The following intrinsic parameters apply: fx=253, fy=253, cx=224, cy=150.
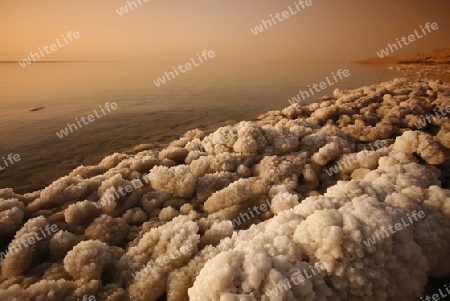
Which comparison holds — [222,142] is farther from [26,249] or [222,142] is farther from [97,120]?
[97,120]

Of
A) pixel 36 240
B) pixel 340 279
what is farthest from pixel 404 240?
pixel 36 240

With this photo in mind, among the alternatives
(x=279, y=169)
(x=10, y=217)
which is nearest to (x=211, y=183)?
(x=279, y=169)

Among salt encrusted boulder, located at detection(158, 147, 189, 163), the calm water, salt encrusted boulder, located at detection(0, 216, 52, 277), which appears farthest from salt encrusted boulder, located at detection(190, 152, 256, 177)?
the calm water

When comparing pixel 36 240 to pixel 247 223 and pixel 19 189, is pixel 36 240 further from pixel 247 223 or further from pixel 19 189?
pixel 19 189

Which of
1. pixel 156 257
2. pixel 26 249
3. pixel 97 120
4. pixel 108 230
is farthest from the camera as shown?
pixel 97 120

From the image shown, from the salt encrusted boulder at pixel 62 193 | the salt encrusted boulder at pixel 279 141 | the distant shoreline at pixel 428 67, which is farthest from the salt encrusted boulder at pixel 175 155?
the distant shoreline at pixel 428 67

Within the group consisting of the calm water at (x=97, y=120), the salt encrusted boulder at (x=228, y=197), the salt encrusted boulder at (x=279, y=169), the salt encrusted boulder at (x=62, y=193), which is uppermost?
the calm water at (x=97, y=120)

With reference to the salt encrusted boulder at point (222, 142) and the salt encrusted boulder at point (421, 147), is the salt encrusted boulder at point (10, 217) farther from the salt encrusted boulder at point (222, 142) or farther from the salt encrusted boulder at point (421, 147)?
the salt encrusted boulder at point (421, 147)
